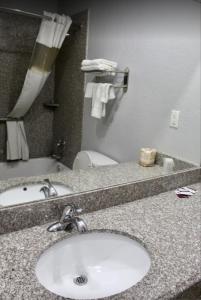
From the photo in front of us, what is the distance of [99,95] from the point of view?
1320 millimetres

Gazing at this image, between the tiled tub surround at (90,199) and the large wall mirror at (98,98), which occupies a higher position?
the large wall mirror at (98,98)

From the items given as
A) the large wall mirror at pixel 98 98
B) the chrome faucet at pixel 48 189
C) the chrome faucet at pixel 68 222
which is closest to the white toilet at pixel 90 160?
the large wall mirror at pixel 98 98

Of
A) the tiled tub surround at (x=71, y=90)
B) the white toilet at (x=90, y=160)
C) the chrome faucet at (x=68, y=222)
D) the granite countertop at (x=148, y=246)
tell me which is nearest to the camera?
the granite countertop at (x=148, y=246)

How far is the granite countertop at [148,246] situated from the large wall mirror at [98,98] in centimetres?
16

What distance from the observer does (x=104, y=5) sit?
1293 mm

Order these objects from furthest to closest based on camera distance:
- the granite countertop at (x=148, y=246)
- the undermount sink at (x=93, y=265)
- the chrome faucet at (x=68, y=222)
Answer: the chrome faucet at (x=68, y=222) → the undermount sink at (x=93, y=265) → the granite countertop at (x=148, y=246)

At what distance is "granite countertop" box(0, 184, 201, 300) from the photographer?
769 mm

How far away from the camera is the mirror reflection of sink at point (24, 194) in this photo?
3.59ft

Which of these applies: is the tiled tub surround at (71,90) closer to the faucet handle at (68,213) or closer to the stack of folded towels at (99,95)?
the stack of folded towels at (99,95)

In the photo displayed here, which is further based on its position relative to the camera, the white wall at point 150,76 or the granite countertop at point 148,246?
the white wall at point 150,76

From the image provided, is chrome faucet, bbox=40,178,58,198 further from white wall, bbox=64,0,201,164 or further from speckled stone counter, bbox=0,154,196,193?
white wall, bbox=64,0,201,164

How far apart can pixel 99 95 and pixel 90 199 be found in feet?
1.65

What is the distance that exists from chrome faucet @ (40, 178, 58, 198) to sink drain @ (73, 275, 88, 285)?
0.35 metres

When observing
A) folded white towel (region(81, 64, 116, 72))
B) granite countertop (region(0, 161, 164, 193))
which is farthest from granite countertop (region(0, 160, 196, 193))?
folded white towel (region(81, 64, 116, 72))
